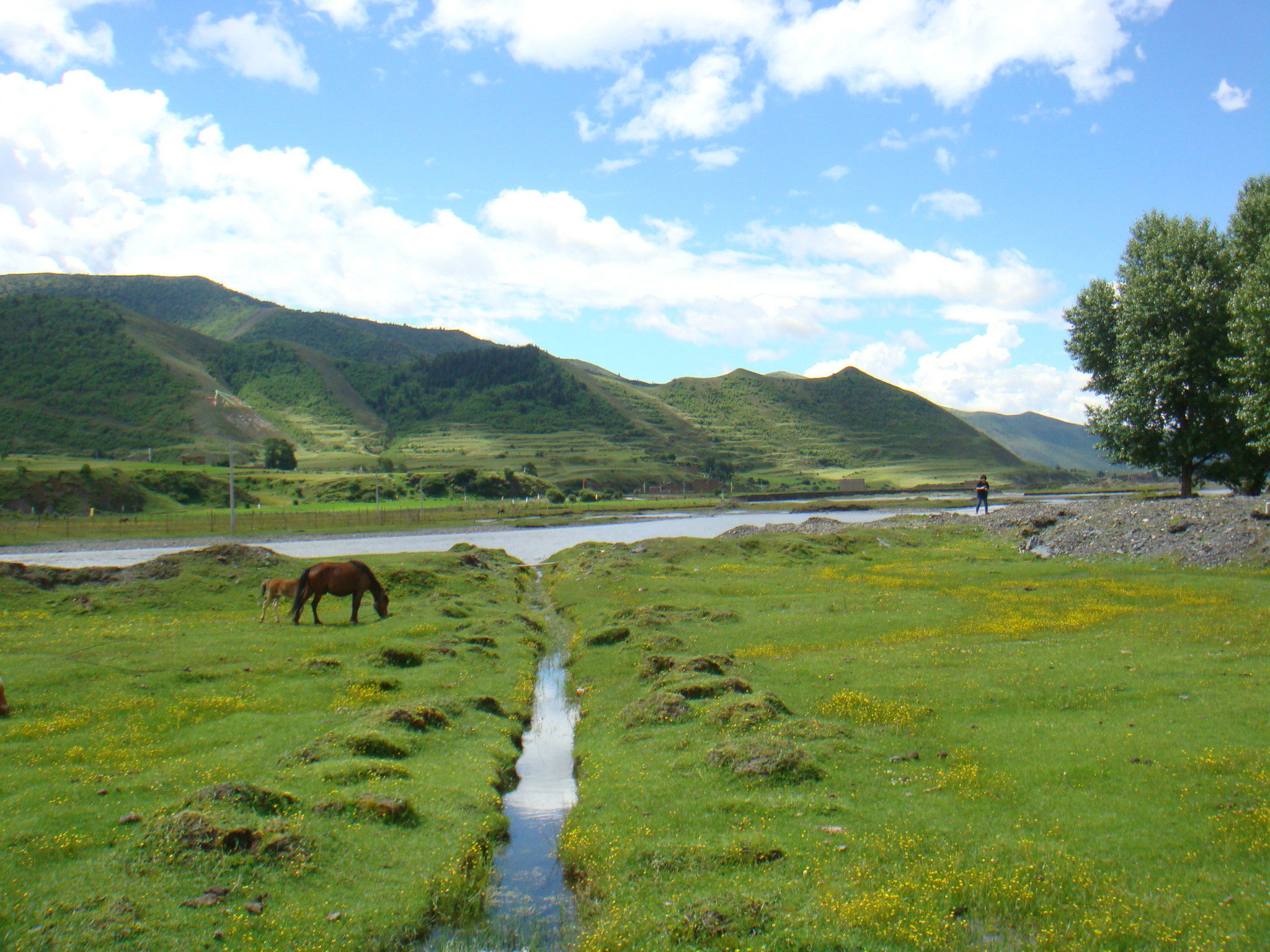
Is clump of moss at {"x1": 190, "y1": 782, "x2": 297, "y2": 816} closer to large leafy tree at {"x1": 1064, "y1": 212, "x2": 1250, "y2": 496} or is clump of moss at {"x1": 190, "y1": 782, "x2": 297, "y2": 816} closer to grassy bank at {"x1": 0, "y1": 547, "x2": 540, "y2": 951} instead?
grassy bank at {"x1": 0, "y1": 547, "x2": 540, "y2": 951}

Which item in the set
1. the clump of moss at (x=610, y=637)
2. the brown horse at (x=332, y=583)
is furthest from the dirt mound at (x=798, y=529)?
the brown horse at (x=332, y=583)

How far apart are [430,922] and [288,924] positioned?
1.98m

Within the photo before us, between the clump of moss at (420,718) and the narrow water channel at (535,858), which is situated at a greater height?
the clump of moss at (420,718)

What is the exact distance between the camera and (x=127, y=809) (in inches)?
494

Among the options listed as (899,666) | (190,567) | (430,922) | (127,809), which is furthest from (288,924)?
(190,567)

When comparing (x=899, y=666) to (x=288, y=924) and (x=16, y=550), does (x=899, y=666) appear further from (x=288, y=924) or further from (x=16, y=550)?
(x=16, y=550)

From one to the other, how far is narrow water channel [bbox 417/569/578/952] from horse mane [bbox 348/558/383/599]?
41.1 ft

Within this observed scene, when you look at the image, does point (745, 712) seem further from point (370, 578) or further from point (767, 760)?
point (370, 578)

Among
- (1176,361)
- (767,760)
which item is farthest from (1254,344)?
(767,760)

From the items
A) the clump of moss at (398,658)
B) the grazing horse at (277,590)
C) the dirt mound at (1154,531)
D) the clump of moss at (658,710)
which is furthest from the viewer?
the dirt mound at (1154,531)

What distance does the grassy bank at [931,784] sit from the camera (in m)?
9.98

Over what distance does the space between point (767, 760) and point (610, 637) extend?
Answer: 1500cm

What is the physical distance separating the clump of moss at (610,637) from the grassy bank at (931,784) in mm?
206

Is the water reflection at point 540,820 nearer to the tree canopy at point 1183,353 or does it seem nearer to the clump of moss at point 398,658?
the clump of moss at point 398,658
